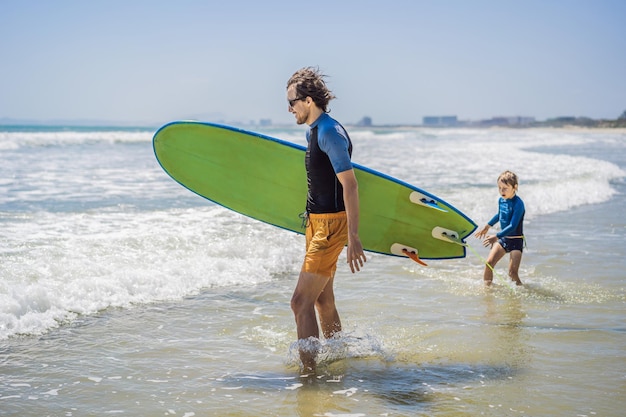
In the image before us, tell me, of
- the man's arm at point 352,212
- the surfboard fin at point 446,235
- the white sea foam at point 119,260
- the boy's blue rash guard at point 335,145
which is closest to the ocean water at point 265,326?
the white sea foam at point 119,260

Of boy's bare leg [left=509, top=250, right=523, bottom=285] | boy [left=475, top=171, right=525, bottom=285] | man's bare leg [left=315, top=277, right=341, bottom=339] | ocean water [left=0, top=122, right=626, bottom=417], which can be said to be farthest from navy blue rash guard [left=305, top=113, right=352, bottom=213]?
boy's bare leg [left=509, top=250, right=523, bottom=285]

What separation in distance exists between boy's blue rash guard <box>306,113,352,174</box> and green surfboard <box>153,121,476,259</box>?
4.27 feet

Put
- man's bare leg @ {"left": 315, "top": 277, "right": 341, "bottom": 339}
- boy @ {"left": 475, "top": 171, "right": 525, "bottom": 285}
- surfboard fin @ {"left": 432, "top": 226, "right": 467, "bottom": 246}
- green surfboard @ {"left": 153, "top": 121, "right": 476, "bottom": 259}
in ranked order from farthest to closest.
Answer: boy @ {"left": 475, "top": 171, "right": 525, "bottom": 285} → surfboard fin @ {"left": 432, "top": 226, "right": 467, "bottom": 246} → green surfboard @ {"left": 153, "top": 121, "right": 476, "bottom": 259} → man's bare leg @ {"left": 315, "top": 277, "right": 341, "bottom": 339}

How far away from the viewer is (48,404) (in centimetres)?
331

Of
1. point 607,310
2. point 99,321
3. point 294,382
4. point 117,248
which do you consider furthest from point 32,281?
point 607,310

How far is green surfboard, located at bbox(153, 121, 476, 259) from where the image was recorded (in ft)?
15.9

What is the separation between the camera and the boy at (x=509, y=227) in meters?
6.01

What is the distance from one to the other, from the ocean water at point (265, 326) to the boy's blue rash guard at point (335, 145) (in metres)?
1.23

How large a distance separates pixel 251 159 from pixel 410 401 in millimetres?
2328

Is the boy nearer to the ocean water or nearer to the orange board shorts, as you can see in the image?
the ocean water

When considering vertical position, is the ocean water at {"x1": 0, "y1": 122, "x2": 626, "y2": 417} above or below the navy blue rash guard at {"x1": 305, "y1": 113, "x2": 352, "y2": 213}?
below

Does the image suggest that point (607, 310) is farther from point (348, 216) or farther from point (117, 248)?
point (117, 248)

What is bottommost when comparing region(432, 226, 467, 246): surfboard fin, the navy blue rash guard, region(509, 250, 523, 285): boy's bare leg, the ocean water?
the ocean water

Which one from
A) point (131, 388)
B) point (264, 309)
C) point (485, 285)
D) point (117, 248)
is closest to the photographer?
point (131, 388)
